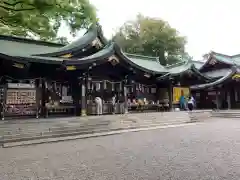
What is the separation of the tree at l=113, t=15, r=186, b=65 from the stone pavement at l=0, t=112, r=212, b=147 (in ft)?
91.7

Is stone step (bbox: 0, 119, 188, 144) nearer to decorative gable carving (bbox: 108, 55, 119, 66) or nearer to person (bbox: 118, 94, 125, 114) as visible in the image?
person (bbox: 118, 94, 125, 114)

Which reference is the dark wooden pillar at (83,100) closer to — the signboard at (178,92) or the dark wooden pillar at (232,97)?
the signboard at (178,92)

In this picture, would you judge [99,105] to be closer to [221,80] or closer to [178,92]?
[178,92]

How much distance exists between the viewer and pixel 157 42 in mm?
39344

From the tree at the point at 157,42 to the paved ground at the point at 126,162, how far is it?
3392 cm

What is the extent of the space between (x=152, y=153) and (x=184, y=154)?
0.87 metres

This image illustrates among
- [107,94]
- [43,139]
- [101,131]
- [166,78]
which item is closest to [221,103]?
[166,78]

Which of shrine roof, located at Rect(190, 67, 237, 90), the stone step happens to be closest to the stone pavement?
the stone step

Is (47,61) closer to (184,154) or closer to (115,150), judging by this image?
(115,150)

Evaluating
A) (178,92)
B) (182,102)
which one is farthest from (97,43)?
(182,102)

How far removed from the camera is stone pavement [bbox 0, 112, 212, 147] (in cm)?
834

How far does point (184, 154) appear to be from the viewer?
5.54 m

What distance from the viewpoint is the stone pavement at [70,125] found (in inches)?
328

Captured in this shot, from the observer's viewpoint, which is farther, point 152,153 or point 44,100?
point 44,100
